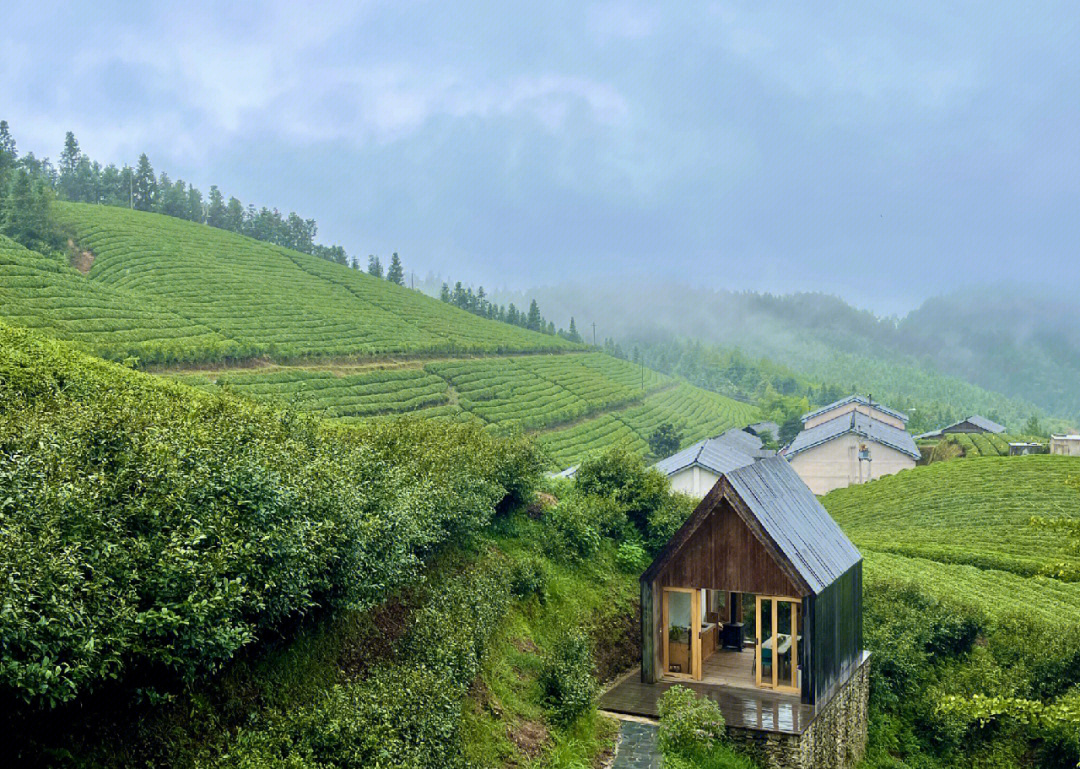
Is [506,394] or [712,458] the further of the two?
[506,394]

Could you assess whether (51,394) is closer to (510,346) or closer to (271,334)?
(271,334)

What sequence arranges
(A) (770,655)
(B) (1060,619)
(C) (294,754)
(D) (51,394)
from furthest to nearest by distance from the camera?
(B) (1060,619)
(A) (770,655)
(D) (51,394)
(C) (294,754)

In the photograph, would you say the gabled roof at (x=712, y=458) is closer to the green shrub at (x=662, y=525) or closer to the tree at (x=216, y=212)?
the green shrub at (x=662, y=525)

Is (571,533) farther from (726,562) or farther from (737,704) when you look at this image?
(737,704)

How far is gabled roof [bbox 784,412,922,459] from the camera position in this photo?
6344 cm

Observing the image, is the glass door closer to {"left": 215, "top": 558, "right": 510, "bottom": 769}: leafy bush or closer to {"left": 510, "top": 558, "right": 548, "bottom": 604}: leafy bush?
{"left": 510, "top": 558, "right": 548, "bottom": 604}: leafy bush

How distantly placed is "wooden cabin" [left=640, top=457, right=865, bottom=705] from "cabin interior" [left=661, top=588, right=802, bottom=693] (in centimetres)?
2

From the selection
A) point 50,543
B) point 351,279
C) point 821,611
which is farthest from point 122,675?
point 351,279

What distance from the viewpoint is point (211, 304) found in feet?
195

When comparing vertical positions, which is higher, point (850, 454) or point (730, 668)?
point (850, 454)

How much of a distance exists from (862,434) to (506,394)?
23.0 meters

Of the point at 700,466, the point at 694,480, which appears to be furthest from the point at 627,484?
the point at 694,480

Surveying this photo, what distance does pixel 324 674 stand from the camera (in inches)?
470

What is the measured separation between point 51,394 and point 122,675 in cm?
798
